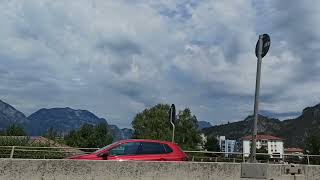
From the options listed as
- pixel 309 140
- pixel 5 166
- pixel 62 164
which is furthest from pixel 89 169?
pixel 309 140

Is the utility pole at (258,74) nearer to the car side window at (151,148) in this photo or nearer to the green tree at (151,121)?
the car side window at (151,148)

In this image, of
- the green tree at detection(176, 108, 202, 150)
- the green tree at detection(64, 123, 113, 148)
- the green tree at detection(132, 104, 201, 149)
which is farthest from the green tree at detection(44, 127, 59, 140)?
the green tree at detection(176, 108, 202, 150)

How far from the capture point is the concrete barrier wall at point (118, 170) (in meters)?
10.5

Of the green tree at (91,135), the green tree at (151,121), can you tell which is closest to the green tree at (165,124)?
the green tree at (151,121)

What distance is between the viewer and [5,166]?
10.4 m

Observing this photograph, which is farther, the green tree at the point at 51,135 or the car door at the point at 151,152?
the green tree at the point at 51,135

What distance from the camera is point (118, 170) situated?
10875 mm

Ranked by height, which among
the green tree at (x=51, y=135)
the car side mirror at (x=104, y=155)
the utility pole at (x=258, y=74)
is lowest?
the car side mirror at (x=104, y=155)

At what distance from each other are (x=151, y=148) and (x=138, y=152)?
0.52 metres

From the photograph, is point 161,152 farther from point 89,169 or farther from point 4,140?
point 4,140

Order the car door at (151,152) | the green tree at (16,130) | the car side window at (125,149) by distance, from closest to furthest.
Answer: the car side window at (125,149), the car door at (151,152), the green tree at (16,130)

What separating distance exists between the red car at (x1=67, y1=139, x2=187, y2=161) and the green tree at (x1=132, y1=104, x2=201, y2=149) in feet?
256

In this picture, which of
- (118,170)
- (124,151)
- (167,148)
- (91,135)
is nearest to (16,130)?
(91,135)

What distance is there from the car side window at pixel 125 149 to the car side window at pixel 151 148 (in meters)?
0.17
